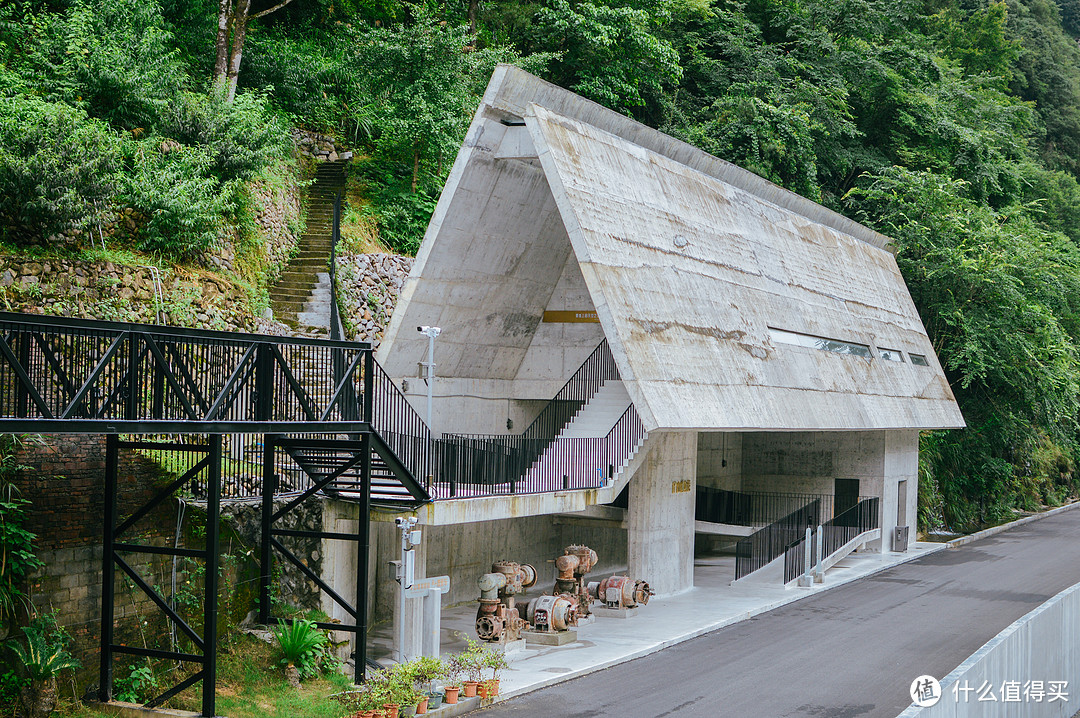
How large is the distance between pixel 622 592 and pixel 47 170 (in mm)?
12934

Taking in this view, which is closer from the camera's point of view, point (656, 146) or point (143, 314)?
point (143, 314)

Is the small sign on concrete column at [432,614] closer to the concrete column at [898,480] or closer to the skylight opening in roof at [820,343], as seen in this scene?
the skylight opening in roof at [820,343]

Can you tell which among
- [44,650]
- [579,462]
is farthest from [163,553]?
[579,462]

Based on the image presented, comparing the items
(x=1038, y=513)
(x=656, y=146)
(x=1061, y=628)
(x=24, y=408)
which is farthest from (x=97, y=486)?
(x=1038, y=513)

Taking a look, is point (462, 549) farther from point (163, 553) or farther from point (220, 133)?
point (220, 133)

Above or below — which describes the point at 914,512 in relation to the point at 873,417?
below

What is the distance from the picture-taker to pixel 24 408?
30.6 feet

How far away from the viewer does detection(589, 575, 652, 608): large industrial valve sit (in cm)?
1970

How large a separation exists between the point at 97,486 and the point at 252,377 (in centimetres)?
244

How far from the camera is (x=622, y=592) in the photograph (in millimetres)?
19688

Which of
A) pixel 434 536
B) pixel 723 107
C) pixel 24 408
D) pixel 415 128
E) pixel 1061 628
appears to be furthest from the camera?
pixel 723 107

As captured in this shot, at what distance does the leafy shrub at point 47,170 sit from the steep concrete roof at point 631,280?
603 cm

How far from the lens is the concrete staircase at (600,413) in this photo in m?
21.3

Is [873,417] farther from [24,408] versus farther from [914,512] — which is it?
[24,408]
